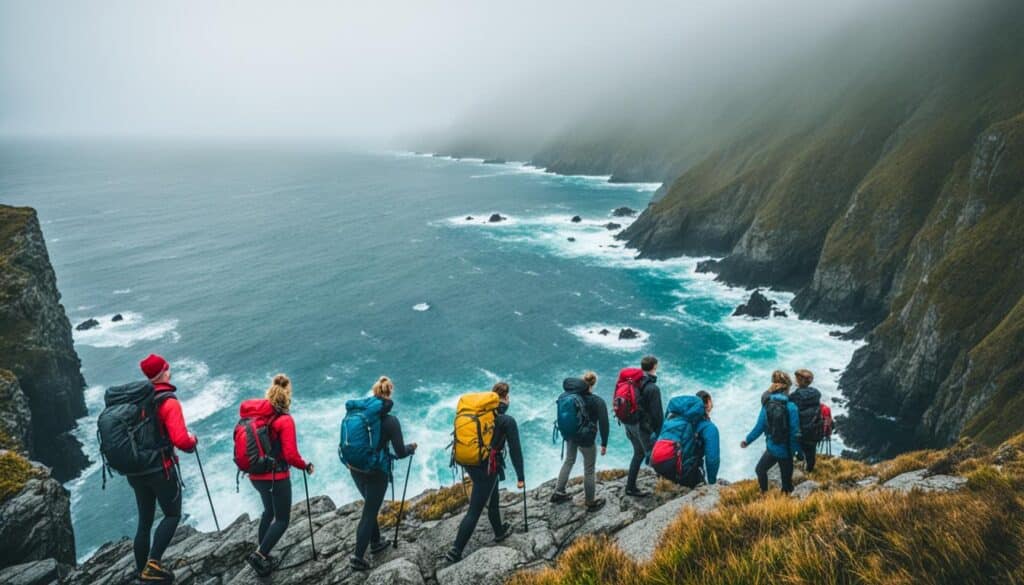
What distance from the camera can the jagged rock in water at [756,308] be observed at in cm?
5981

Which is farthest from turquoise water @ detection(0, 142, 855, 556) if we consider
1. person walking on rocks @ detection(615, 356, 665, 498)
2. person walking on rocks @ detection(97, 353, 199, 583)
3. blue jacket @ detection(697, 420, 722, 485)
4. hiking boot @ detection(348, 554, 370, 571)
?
person walking on rocks @ detection(97, 353, 199, 583)

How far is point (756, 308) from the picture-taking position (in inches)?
2367

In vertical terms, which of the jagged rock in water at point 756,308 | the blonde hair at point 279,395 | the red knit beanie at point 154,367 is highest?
the red knit beanie at point 154,367

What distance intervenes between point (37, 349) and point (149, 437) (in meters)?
42.2

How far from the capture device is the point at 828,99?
336 ft

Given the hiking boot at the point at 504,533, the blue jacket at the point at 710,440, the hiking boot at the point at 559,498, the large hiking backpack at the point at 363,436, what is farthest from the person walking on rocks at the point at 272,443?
the blue jacket at the point at 710,440

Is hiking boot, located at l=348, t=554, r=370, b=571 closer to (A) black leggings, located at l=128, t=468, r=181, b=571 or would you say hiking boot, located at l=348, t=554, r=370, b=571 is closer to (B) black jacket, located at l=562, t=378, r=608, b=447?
(A) black leggings, located at l=128, t=468, r=181, b=571

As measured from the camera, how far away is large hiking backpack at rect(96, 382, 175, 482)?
8484 millimetres

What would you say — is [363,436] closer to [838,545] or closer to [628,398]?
[628,398]

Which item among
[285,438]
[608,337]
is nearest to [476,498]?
[285,438]

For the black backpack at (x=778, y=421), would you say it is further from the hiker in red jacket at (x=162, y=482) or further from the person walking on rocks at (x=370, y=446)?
the hiker in red jacket at (x=162, y=482)

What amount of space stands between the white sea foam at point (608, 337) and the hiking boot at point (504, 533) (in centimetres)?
4420

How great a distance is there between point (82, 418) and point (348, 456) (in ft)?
161

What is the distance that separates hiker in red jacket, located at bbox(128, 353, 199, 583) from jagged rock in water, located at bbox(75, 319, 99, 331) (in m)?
65.1
